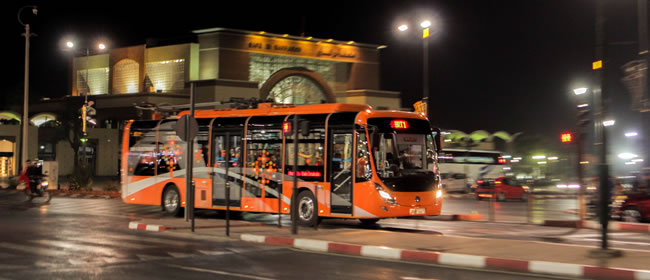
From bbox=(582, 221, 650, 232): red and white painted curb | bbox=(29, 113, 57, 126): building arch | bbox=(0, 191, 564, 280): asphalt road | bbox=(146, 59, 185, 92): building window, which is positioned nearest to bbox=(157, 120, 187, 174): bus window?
bbox=(0, 191, 564, 280): asphalt road

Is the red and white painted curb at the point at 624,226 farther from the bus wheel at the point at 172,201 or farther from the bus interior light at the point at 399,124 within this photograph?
the bus wheel at the point at 172,201

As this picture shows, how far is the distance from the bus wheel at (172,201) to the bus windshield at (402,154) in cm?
733

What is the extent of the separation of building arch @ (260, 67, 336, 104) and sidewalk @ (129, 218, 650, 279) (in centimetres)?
5793

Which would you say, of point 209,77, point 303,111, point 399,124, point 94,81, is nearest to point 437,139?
point 399,124

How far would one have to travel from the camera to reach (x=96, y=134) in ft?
222

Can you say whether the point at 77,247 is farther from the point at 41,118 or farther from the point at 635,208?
the point at 41,118

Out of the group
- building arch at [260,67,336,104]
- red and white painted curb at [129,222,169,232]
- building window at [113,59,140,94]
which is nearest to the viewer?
red and white painted curb at [129,222,169,232]

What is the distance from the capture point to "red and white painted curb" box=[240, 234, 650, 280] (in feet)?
31.0

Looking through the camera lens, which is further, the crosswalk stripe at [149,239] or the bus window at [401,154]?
the bus window at [401,154]

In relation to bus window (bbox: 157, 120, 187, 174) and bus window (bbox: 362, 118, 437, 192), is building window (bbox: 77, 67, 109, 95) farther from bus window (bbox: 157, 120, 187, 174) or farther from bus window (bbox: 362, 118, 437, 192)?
bus window (bbox: 362, 118, 437, 192)

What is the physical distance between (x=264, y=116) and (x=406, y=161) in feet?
15.1

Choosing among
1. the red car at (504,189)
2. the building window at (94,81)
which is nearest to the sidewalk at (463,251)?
the red car at (504,189)

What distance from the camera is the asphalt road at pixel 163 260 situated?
9461mm

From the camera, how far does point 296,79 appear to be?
250 ft
